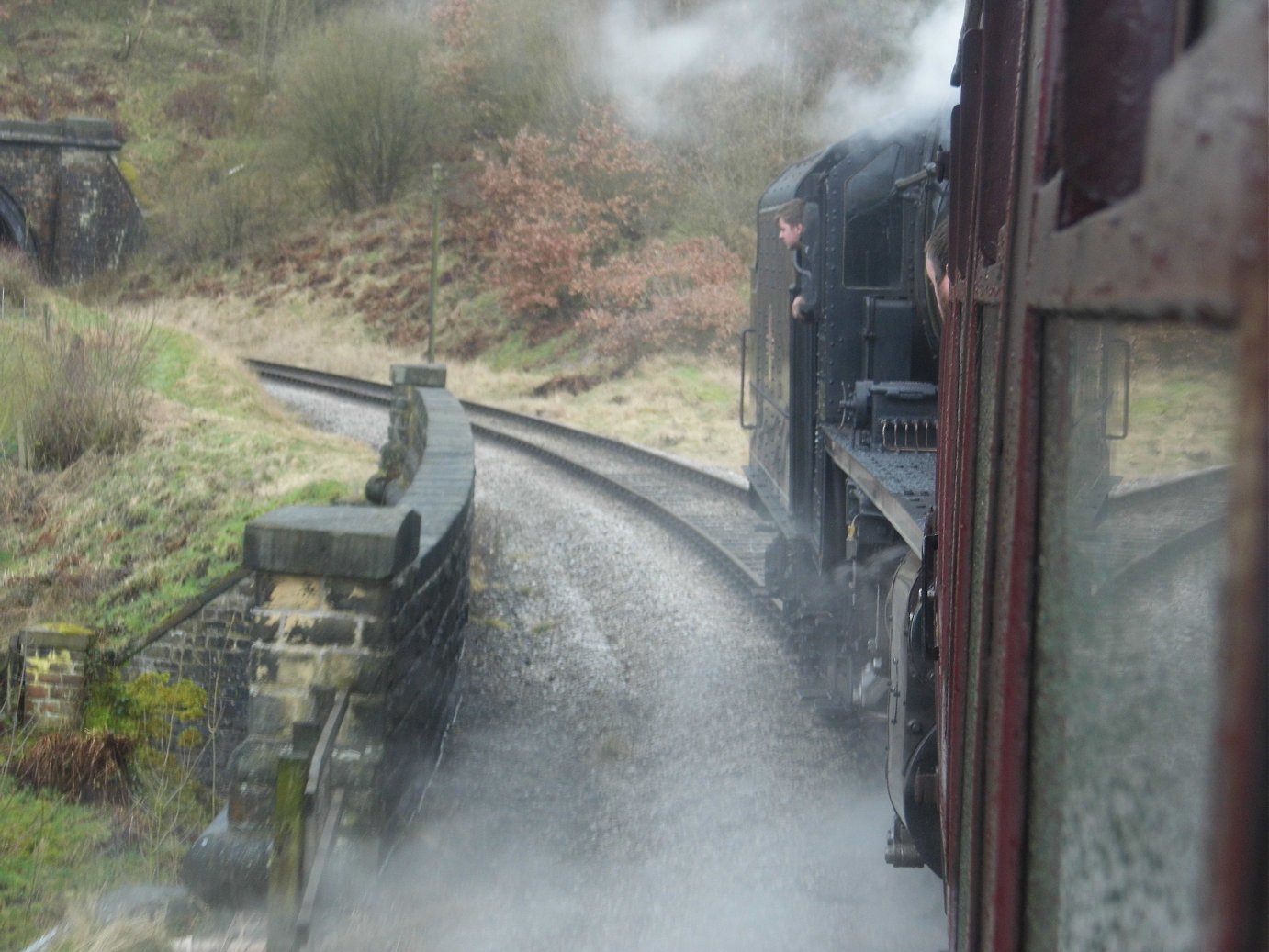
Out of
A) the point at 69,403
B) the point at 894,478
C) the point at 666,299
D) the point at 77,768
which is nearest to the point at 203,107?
the point at 666,299

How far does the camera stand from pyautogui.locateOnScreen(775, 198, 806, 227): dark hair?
6.58 metres

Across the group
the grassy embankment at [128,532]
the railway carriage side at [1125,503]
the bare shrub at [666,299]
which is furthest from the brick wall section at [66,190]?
the railway carriage side at [1125,503]

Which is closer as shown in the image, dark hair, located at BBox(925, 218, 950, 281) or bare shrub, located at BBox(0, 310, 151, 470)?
dark hair, located at BBox(925, 218, 950, 281)

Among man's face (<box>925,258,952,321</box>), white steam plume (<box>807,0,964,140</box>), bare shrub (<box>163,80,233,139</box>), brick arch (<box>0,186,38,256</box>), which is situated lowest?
man's face (<box>925,258,952,321</box>)

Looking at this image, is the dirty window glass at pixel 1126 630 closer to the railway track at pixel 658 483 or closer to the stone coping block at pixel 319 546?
the stone coping block at pixel 319 546

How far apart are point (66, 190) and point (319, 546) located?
36859 mm

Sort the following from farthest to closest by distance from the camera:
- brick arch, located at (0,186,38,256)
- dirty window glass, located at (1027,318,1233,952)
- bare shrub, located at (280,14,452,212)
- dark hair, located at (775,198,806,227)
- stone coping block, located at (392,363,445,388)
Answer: brick arch, located at (0,186,38,256) < bare shrub, located at (280,14,452,212) < stone coping block, located at (392,363,445,388) < dark hair, located at (775,198,806,227) < dirty window glass, located at (1027,318,1233,952)

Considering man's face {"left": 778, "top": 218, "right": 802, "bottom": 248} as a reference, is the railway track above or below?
below

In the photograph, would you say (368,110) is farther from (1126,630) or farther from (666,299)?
(1126,630)

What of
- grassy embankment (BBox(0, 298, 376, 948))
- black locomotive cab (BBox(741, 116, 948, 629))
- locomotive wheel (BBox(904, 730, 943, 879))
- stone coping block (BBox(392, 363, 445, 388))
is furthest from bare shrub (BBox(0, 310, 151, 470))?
locomotive wheel (BBox(904, 730, 943, 879))

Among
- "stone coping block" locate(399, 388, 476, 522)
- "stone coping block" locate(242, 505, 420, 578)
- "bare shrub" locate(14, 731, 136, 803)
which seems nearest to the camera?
"stone coping block" locate(242, 505, 420, 578)

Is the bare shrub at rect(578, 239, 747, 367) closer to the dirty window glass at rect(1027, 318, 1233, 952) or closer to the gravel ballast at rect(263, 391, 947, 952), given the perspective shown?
the gravel ballast at rect(263, 391, 947, 952)

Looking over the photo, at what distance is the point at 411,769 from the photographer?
5.36 meters

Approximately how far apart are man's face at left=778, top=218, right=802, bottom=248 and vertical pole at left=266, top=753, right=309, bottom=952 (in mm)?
3825
